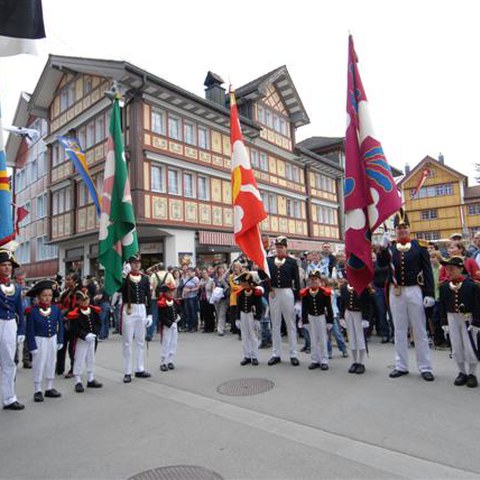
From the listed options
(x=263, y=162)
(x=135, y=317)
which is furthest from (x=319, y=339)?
(x=263, y=162)

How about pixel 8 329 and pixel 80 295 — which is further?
pixel 80 295

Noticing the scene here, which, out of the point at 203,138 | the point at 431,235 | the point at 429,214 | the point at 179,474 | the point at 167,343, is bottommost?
the point at 179,474

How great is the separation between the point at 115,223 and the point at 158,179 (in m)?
13.4

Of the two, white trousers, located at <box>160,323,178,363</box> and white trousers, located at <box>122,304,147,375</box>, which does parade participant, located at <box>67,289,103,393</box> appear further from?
white trousers, located at <box>160,323,178,363</box>

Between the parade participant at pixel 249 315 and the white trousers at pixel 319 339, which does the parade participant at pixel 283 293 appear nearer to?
the parade participant at pixel 249 315

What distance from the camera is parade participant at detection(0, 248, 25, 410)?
5723mm

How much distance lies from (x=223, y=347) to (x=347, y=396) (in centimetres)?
496

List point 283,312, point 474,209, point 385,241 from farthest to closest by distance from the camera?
point 474,209
point 283,312
point 385,241

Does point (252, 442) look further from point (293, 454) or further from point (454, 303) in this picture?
point (454, 303)

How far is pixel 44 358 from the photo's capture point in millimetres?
6320

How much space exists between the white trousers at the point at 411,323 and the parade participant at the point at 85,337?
4.70 m

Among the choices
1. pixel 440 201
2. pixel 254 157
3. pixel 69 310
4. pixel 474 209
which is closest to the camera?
pixel 69 310

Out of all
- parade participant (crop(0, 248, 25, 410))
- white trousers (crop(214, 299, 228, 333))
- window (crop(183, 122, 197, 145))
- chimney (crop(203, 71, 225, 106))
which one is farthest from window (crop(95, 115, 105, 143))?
parade participant (crop(0, 248, 25, 410))

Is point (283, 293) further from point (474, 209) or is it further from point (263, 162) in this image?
point (474, 209)
